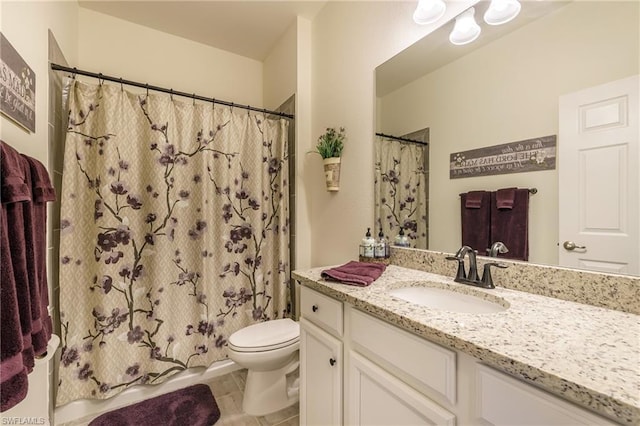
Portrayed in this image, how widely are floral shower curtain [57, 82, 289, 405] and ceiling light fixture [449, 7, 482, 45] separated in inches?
49.5

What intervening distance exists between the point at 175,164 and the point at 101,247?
0.63m

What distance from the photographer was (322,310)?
3.79 feet

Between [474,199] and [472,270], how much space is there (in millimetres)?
304

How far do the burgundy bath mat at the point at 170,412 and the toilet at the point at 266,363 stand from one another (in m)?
0.22

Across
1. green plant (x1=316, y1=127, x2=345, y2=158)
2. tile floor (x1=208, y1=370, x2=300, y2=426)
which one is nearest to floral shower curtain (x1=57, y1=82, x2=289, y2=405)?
tile floor (x1=208, y1=370, x2=300, y2=426)

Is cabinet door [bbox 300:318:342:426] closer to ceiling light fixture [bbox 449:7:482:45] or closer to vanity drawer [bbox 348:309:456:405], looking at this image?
vanity drawer [bbox 348:309:456:405]

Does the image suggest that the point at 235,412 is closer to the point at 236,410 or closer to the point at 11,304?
the point at 236,410

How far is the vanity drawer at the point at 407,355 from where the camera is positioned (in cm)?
68

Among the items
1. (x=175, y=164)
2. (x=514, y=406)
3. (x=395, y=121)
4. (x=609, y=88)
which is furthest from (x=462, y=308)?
(x=175, y=164)

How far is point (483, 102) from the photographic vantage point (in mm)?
1136

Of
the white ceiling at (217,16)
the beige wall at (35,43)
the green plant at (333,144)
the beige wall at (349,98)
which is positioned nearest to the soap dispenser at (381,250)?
the beige wall at (349,98)

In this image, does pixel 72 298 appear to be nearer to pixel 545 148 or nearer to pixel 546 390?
pixel 546 390

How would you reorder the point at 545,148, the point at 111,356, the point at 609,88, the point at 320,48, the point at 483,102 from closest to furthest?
1. the point at 609,88
2. the point at 545,148
3. the point at 483,102
4. the point at 111,356
5. the point at 320,48

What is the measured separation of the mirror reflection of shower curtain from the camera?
1.39 m
